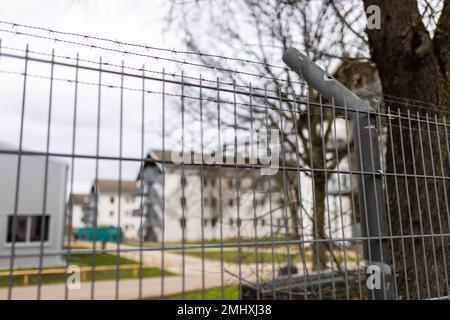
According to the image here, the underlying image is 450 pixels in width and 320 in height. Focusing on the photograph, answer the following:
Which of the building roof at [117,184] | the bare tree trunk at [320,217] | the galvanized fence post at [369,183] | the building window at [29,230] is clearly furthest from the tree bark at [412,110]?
the building window at [29,230]

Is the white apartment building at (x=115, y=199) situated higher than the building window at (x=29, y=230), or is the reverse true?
the white apartment building at (x=115, y=199)

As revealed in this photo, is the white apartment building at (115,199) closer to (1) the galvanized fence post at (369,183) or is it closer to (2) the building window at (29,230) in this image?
(2) the building window at (29,230)

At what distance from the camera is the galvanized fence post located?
8.46ft

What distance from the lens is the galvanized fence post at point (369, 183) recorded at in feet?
8.46

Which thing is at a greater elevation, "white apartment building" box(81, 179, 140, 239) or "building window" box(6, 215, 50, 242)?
"white apartment building" box(81, 179, 140, 239)

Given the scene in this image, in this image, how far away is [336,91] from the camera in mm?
2707

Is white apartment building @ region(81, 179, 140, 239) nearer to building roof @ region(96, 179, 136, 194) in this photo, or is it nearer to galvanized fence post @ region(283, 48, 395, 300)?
building roof @ region(96, 179, 136, 194)

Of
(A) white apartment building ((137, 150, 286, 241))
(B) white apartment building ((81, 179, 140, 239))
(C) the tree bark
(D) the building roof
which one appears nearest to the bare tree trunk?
(A) white apartment building ((137, 150, 286, 241))

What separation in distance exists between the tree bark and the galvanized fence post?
99cm

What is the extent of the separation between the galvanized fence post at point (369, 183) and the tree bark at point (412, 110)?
99 centimetres

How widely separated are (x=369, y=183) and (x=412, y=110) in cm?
173
